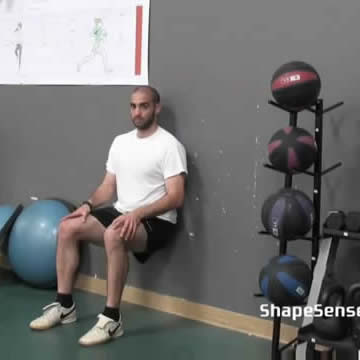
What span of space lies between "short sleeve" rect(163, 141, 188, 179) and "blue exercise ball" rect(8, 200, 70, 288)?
827 mm

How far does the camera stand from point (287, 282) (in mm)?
2029

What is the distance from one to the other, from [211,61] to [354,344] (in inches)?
58.3

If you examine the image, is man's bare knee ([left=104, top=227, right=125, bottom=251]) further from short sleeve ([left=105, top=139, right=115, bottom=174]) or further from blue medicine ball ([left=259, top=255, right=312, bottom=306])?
blue medicine ball ([left=259, top=255, right=312, bottom=306])

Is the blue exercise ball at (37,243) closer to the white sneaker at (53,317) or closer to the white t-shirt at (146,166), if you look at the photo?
the white sneaker at (53,317)

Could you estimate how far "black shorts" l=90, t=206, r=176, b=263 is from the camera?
280cm

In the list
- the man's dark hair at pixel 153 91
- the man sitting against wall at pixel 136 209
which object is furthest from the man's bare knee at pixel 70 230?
the man's dark hair at pixel 153 91

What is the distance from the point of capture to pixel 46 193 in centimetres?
359

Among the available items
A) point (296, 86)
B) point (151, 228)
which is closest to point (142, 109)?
point (151, 228)

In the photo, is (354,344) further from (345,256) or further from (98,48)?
(98,48)

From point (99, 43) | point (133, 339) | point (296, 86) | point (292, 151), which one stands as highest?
point (99, 43)

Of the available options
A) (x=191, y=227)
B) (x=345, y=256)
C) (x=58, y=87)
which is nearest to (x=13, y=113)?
(x=58, y=87)

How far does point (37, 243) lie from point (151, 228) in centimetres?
81

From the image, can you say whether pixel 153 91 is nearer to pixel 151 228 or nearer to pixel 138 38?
pixel 138 38

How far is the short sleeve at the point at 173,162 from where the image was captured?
9.17 ft
